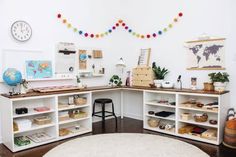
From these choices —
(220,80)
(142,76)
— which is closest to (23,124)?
(142,76)

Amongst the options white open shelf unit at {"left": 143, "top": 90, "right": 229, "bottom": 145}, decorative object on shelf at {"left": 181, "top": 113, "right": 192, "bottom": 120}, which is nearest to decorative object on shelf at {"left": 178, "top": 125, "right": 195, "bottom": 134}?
white open shelf unit at {"left": 143, "top": 90, "right": 229, "bottom": 145}

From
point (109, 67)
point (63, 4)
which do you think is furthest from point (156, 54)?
point (63, 4)

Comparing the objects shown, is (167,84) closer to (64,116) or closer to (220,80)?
(220,80)

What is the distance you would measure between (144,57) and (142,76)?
501 millimetres

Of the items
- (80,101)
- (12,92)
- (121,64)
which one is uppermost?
(121,64)

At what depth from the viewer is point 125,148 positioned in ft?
9.62

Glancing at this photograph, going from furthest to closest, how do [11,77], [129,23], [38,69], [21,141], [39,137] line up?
1. [129,23]
2. [38,69]
3. [39,137]
4. [21,141]
5. [11,77]

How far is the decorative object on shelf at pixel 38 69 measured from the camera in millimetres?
3521

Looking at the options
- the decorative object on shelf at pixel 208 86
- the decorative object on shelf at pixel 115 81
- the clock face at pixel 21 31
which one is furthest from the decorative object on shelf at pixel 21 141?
the decorative object on shelf at pixel 208 86

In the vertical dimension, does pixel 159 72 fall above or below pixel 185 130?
above

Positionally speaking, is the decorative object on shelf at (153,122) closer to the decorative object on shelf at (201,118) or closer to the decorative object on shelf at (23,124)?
the decorative object on shelf at (201,118)

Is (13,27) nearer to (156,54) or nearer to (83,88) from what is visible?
(83,88)

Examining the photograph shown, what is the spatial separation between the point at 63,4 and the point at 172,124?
3.01 meters

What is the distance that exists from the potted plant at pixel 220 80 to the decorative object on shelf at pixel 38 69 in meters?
2.72
